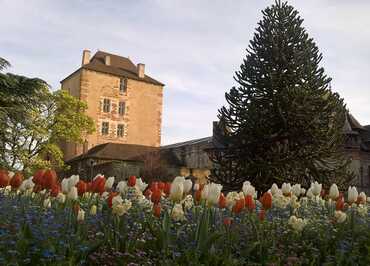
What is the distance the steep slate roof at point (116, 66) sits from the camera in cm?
4884

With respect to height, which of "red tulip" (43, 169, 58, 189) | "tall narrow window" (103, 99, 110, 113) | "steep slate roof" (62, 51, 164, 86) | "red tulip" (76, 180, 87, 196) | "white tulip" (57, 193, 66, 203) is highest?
"steep slate roof" (62, 51, 164, 86)

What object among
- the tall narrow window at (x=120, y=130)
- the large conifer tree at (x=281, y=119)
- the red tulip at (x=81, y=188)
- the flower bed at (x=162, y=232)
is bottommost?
the flower bed at (x=162, y=232)

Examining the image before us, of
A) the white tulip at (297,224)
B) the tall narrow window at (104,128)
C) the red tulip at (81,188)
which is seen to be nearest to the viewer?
the white tulip at (297,224)

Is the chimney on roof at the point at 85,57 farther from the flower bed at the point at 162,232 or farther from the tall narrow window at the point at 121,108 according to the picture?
the flower bed at the point at 162,232

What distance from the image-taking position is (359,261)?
5.05 meters

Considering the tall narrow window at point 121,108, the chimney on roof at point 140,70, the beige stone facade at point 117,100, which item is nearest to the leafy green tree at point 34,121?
the beige stone facade at point 117,100

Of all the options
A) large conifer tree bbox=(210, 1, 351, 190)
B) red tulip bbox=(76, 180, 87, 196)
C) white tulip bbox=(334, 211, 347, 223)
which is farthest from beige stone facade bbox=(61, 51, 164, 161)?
white tulip bbox=(334, 211, 347, 223)

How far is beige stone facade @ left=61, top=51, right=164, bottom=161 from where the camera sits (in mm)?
47250

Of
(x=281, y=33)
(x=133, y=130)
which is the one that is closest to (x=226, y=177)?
(x=281, y=33)

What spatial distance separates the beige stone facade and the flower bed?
40.0 meters

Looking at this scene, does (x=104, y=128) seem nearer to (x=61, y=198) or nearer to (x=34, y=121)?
(x=34, y=121)

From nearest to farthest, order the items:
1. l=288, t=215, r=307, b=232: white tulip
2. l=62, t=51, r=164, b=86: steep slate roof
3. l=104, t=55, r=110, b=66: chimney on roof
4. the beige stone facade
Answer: l=288, t=215, r=307, b=232: white tulip < the beige stone facade < l=62, t=51, r=164, b=86: steep slate roof < l=104, t=55, r=110, b=66: chimney on roof

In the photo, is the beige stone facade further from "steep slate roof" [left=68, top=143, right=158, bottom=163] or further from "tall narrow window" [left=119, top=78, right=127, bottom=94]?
"steep slate roof" [left=68, top=143, right=158, bottom=163]

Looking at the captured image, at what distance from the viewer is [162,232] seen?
16.1 feet
